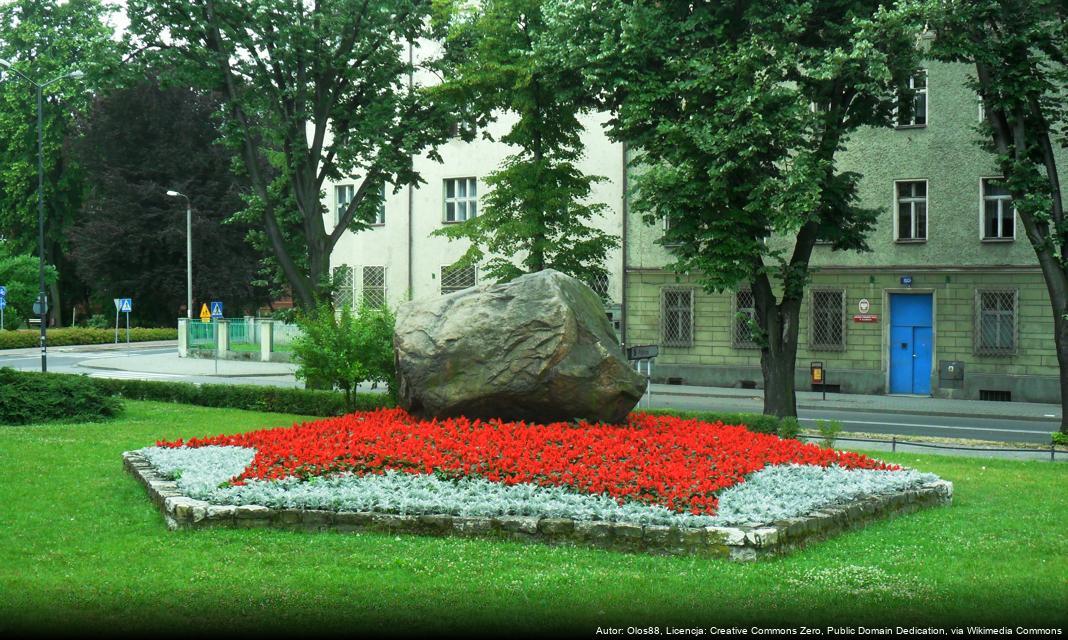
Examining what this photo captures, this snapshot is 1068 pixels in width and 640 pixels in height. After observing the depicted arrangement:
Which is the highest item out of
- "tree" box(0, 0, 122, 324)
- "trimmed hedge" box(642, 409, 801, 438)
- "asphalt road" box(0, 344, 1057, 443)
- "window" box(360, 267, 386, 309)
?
"tree" box(0, 0, 122, 324)

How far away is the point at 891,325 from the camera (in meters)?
34.7

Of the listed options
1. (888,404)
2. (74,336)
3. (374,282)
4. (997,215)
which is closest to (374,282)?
(374,282)

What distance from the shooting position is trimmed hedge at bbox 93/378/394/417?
23.0m

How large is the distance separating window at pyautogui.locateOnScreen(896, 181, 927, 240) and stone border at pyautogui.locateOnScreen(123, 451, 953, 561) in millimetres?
25281

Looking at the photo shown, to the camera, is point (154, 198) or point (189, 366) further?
point (154, 198)

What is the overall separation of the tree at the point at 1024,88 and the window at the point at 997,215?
37.6 ft

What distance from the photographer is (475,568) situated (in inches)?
343

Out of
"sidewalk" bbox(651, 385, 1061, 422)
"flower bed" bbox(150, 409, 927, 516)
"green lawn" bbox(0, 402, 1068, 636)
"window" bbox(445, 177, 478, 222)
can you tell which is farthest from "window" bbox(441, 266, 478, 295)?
"green lawn" bbox(0, 402, 1068, 636)

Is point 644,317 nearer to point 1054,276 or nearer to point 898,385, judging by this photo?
point 898,385

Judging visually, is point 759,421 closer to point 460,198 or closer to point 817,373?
point 817,373

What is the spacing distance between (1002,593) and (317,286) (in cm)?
2394

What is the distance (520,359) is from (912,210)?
2472cm

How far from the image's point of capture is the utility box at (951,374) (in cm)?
3312

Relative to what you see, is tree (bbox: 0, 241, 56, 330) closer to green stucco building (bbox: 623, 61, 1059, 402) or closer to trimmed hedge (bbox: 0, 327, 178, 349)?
trimmed hedge (bbox: 0, 327, 178, 349)
